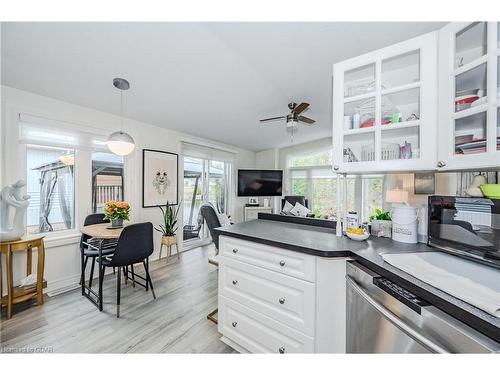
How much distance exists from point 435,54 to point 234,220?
4.71 m

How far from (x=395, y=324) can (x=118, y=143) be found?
261cm

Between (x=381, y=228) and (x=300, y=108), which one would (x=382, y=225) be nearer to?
(x=381, y=228)

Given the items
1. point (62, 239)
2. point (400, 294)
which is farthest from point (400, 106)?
point (62, 239)

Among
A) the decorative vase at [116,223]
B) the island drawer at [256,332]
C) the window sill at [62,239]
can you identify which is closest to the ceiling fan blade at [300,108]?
the island drawer at [256,332]

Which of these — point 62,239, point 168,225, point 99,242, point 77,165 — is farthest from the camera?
point 168,225

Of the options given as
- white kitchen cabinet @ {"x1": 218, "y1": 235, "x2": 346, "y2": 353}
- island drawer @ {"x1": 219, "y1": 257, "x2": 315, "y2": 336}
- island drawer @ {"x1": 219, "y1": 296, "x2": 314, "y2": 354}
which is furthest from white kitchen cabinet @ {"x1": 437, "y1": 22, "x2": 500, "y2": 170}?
island drawer @ {"x1": 219, "y1": 296, "x2": 314, "y2": 354}

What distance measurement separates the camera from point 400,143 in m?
1.23

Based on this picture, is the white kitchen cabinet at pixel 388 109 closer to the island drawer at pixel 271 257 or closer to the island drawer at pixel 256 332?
the island drawer at pixel 271 257

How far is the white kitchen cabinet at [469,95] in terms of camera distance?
2.74ft

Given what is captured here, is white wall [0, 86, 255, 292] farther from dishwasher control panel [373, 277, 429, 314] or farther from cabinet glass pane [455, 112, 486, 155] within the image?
cabinet glass pane [455, 112, 486, 155]

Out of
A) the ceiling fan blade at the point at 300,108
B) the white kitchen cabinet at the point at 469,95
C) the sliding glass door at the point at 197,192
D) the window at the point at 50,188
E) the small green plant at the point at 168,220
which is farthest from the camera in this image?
the sliding glass door at the point at 197,192

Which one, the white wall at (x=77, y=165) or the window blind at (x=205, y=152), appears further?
the window blind at (x=205, y=152)

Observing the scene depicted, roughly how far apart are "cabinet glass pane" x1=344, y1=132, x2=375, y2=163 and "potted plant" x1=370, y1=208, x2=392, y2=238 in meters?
0.49

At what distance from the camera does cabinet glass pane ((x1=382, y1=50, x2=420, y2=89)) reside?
3.74 ft
